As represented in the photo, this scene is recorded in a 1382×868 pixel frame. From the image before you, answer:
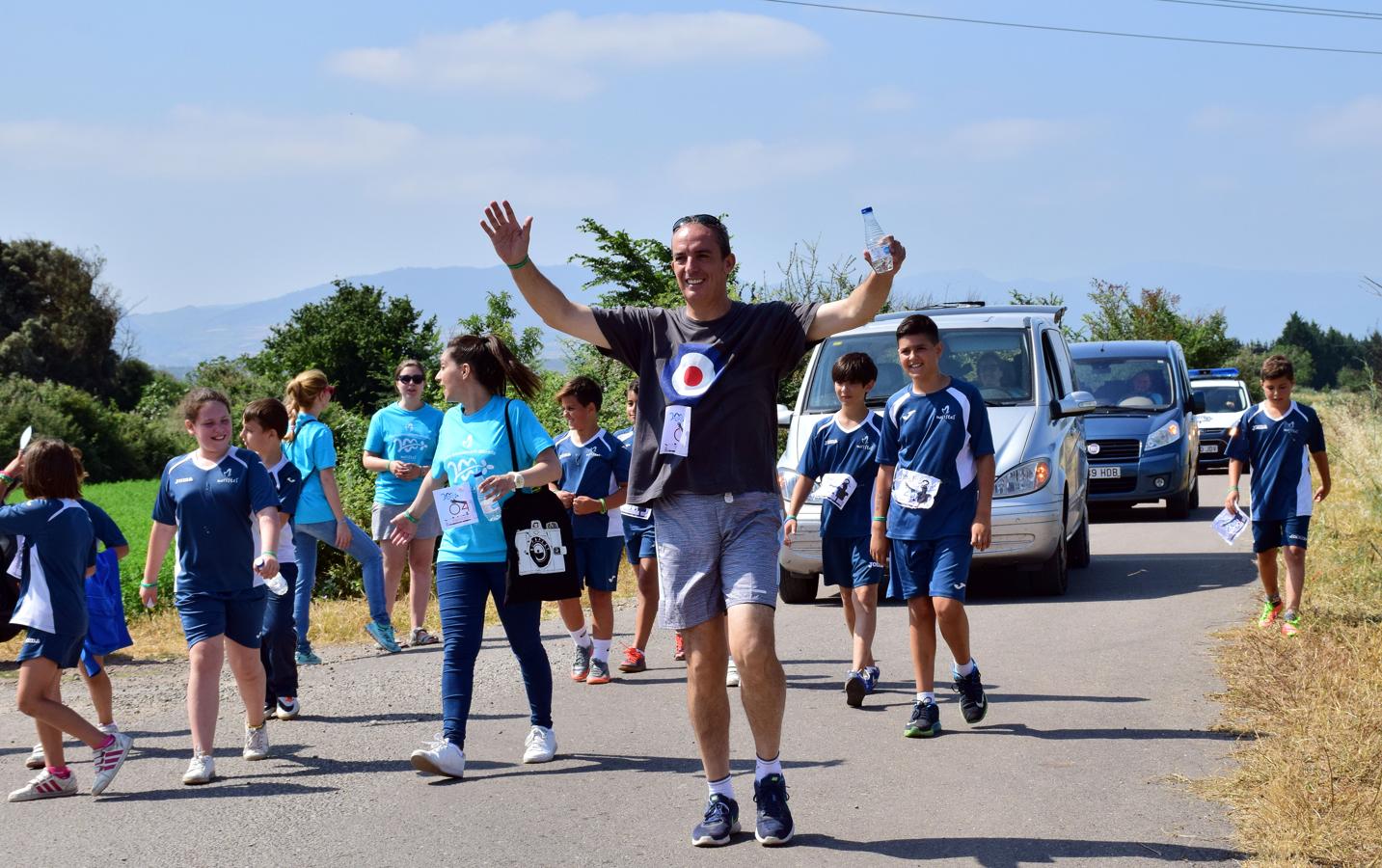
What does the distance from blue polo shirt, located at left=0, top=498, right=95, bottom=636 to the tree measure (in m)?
37.1

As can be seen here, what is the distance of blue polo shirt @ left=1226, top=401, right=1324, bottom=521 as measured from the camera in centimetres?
929

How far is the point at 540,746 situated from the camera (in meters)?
6.77

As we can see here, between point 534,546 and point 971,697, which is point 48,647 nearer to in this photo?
point 534,546

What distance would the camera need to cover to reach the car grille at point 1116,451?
17.9 m

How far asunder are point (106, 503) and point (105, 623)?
1051 inches

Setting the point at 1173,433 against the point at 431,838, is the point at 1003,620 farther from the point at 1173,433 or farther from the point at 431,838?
the point at 1173,433

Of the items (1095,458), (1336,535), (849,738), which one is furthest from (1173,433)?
(849,738)

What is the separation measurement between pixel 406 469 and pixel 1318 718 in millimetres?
5871

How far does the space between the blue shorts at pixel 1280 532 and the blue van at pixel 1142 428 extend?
7.89m

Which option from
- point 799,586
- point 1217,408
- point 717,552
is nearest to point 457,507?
point 717,552

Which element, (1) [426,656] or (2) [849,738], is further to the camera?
(1) [426,656]

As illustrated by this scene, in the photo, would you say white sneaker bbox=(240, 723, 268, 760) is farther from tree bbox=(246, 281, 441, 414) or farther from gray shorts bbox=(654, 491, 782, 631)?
tree bbox=(246, 281, 441, 414)

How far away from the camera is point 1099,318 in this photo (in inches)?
1966

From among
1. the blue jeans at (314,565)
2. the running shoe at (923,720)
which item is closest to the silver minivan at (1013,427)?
the blue jeans at (314,565)
